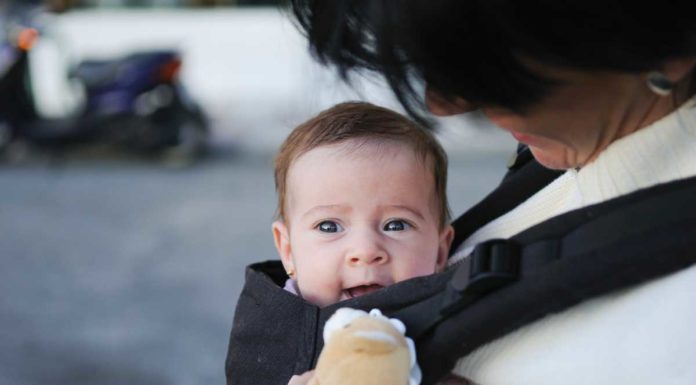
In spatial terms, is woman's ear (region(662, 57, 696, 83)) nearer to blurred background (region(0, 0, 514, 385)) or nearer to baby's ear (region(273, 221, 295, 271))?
blurred background (region(0, 0, 514, 385))

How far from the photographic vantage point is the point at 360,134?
1.63 metres

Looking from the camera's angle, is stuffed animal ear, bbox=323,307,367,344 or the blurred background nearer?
stuffed animal ear, bbox=323,307,367,344

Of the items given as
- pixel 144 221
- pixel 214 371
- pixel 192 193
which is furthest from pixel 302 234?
pixel 192 193

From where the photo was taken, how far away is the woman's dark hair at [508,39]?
0.89 metres

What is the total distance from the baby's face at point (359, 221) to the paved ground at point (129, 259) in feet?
8.01

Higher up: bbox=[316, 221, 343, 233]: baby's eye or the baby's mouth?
bbox=[316, 221, 343, 233]: baby's eye

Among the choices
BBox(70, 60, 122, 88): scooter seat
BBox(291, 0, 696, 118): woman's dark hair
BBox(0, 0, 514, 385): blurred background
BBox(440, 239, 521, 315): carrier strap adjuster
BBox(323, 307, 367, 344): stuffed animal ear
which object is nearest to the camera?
BBox(291, 0, 696, 118): woman's dark hair

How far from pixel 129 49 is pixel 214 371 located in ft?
19.3

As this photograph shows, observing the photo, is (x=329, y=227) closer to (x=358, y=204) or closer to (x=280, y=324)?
(x=358, y=204)

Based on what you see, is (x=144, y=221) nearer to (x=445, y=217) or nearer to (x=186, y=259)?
(x=186, y=259)

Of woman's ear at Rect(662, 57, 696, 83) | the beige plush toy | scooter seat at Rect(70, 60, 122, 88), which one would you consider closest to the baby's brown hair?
the beige plush toy

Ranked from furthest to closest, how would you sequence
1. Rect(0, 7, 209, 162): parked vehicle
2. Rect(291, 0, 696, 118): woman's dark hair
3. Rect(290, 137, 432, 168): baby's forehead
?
Rect(0, 7, 209, 162): parked vehicle < Rect(290, 137, 432, 168): baby's forehead < Rect(291, 0, 696, 118): woman's dark hair

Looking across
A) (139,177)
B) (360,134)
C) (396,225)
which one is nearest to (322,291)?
(396,225)

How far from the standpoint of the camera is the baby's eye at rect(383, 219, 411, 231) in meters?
1.54
